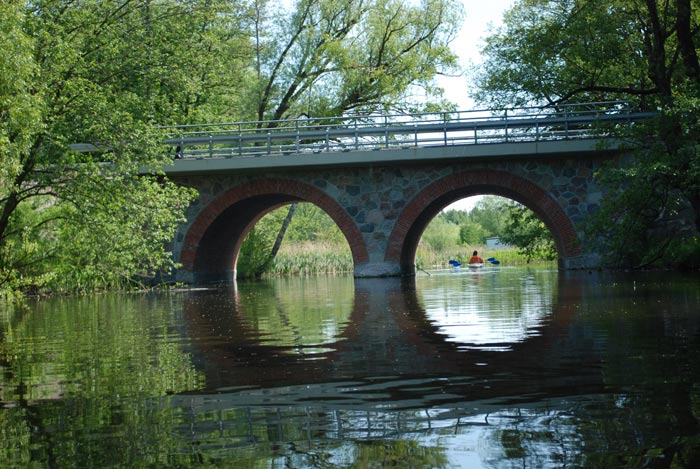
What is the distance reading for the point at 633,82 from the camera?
26156 mm

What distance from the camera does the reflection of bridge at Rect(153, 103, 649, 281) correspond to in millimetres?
23328

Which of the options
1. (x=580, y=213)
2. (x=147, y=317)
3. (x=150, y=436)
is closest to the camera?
(x=150, y=436)

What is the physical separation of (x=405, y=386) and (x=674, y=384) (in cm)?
166

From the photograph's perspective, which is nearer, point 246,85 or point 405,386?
point 405,386

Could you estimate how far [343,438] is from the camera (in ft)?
13.6

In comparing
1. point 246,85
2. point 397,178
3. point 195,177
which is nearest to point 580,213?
point 397,178

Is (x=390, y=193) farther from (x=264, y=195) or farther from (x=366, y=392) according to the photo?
(x=366, y=392)

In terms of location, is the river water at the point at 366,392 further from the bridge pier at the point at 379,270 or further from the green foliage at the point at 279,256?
the green foliage at the point at 279,256

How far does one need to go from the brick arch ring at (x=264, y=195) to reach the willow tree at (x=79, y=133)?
5654 mm

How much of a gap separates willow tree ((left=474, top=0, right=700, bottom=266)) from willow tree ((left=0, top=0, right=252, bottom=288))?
8.89 meters

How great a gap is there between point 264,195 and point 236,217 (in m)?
2.63

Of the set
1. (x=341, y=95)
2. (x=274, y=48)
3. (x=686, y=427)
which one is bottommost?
(x=686, y=427)

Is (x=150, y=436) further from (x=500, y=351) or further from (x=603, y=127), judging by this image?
(x=603, y=127)

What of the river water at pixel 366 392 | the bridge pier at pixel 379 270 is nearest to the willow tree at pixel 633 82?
the river water at pixel 366 392
